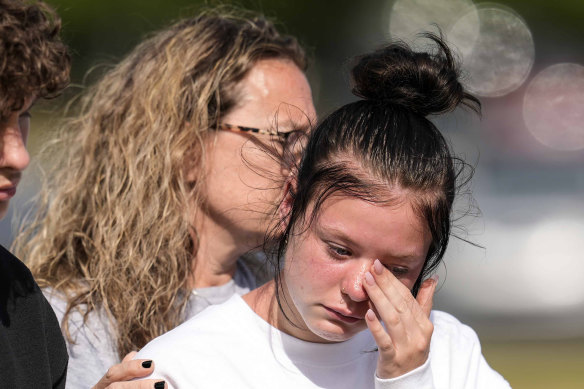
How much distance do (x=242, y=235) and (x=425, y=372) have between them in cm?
122

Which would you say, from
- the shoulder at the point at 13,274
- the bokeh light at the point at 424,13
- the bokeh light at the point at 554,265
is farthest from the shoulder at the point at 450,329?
the bokeh light at the point at 424,13

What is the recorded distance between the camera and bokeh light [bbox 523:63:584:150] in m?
13.9

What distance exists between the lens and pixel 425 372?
2.37 metres

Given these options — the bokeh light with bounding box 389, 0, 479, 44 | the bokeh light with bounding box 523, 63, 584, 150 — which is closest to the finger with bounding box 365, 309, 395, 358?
the bokeh light with bounding box 523, 63, 584, 150

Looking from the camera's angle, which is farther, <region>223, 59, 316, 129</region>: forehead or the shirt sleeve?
<region>223, 59, 316, 129</region>: forehead

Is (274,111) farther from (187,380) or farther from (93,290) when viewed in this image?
(187,380)

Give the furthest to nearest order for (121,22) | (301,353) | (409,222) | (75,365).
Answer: (121,22), (75,365), (301,353), (409,222)

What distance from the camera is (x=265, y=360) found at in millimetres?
2512

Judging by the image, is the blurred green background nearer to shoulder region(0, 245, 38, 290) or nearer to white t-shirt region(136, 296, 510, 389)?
white t-shirt region(136, 296, 510, 389)

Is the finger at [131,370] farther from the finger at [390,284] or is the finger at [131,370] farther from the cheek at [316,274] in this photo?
the finger at [390,284]

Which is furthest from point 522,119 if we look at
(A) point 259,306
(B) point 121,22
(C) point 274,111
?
(A) point 259,306

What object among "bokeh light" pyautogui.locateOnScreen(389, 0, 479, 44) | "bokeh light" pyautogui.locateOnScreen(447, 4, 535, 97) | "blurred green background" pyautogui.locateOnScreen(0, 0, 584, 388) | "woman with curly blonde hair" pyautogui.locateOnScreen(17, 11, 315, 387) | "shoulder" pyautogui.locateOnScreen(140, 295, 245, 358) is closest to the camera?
"shoulder" pyautogui.locateOnScreen(140, 295, 245, 358)

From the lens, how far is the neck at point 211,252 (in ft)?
11.4

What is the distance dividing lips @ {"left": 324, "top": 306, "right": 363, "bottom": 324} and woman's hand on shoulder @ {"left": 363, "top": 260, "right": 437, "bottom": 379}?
0.19 feet
